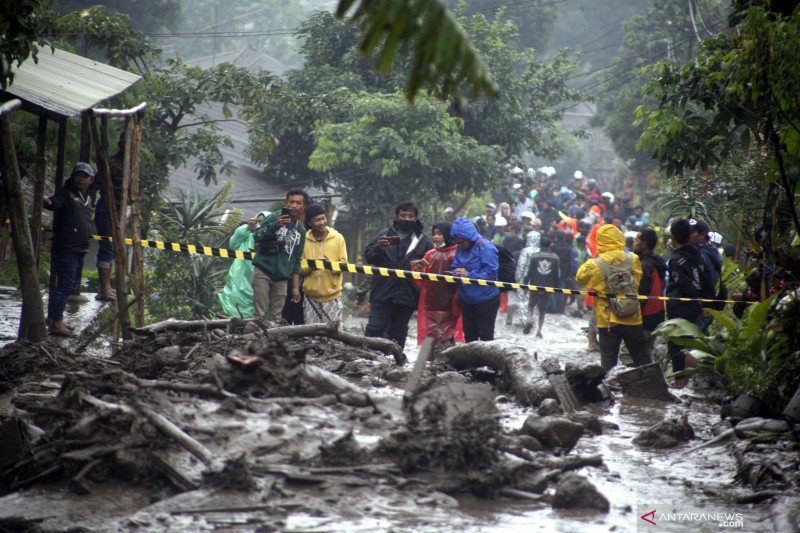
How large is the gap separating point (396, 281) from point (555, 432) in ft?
14.9

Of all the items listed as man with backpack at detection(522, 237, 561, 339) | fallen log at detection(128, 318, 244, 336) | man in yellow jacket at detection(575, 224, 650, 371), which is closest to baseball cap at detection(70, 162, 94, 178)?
fallen log at detection(128, 318, 244, 336)

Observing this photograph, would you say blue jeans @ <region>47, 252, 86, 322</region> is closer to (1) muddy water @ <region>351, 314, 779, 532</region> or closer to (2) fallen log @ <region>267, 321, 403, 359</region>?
(2) fallen log @ <region>267, 321, 403, 359</region>

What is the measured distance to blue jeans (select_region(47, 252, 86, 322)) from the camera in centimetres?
995

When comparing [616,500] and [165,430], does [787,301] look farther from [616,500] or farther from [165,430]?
[165,430]

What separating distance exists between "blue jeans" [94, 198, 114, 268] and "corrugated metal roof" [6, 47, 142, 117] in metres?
1.50

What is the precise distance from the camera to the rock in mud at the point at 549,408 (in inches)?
308

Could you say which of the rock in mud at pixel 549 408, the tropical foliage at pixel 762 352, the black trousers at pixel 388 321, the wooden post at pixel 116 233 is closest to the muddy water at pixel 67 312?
the wooden post at pixel 116 233

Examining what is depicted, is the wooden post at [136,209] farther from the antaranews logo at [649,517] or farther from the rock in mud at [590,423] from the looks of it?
the antaranews logo at [649,517]

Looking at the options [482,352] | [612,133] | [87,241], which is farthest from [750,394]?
[612,133]

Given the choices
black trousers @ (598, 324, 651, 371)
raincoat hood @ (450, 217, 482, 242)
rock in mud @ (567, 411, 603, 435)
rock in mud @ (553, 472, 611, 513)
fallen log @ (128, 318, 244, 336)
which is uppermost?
raincoat hood @ (450, 217, 482, 242)

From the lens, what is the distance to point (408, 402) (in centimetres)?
620

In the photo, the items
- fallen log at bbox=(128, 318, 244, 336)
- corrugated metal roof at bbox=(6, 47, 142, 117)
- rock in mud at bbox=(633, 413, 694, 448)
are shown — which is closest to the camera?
rock in mud at bbox=(633, 413, 694, 448)

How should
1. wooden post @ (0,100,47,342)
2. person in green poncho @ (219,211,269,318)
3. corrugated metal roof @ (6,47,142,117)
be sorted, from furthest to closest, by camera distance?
person in green poncho @ (219,211,269,318)
corrugated metal roof @ (6,47,142,117)
wooden post @ (0,100,47,342)

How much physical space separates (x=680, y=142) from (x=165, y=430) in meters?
6.83
